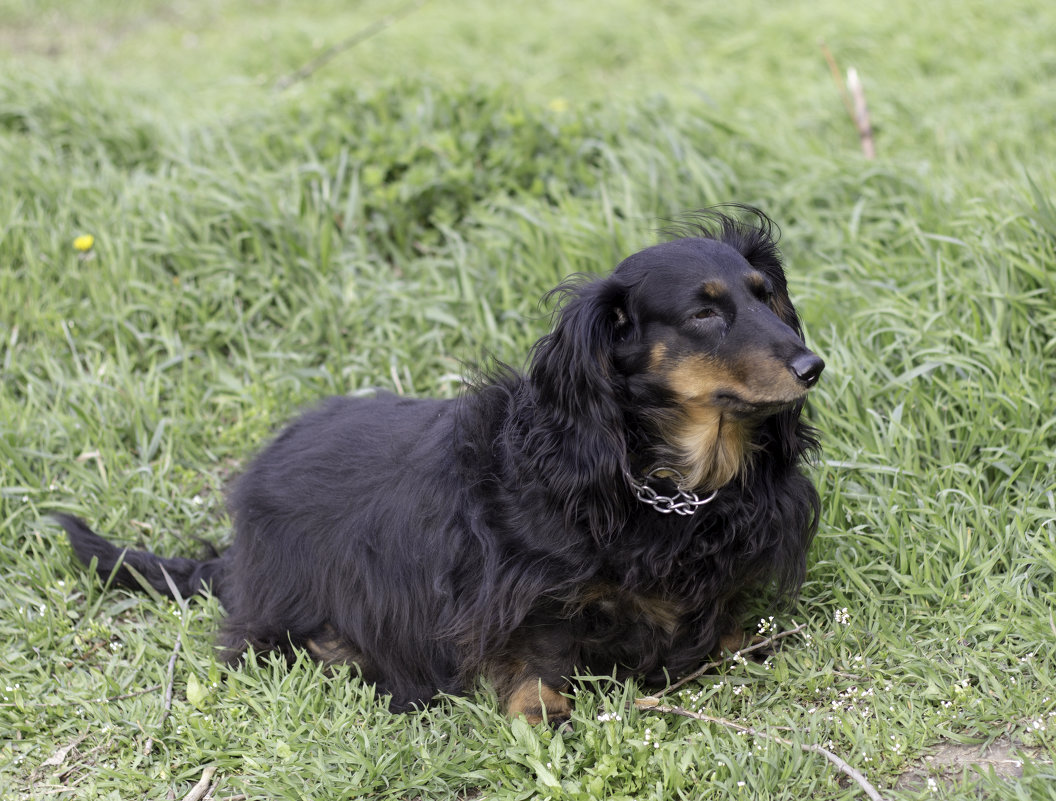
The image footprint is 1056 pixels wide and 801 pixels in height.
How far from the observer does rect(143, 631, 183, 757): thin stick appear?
110 inches

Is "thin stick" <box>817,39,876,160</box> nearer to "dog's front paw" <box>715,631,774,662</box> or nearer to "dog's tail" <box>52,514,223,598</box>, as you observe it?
"dog's front paw" <box>715,631,774,662</box>

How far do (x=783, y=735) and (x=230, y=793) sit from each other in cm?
144

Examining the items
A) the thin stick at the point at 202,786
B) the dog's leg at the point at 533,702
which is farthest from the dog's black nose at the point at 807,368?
the thin stick at the point at 202,786

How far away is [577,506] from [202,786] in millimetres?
1234

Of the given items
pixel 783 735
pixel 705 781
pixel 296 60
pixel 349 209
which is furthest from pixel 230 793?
pixel 296 60

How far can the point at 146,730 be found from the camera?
283 centimetres

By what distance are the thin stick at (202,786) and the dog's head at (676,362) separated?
133 cm

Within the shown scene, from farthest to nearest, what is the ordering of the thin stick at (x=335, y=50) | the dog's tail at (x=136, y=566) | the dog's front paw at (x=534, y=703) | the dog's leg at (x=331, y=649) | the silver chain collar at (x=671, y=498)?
1. the thin stick at (x=335, y=50)
2. the dog's tail at (x=136, y=566)
3. the dog's leg at (x=331, y=649)
4. the dog's front paw at (x=534, y=703)
5. the silver chain collar at (x=671, y=498)

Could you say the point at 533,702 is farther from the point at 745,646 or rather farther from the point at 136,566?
the point at 136,566

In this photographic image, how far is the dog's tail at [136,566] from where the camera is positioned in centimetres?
335

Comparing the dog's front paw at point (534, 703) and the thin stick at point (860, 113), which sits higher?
the thin stick at point (860, 113)

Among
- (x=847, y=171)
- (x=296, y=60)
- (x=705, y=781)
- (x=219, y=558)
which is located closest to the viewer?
(x=705, y=781)

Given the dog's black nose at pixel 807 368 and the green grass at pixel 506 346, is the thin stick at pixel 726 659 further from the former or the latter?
the dog's black nose at pixel 807 368

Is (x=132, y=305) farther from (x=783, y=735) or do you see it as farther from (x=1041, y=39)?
(x=1041, y=39)
